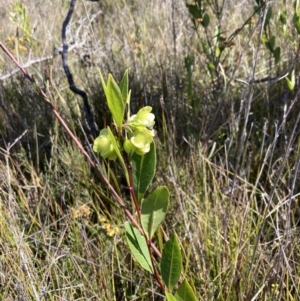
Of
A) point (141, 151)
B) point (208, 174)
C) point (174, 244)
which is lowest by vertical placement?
point (208, 174)

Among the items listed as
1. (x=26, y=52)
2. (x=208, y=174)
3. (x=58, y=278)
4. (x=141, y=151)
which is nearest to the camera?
(x=141, y=151)

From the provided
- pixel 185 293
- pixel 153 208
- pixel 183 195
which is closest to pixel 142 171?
pixel 153 208

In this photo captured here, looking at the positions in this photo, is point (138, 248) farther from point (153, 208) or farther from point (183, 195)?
point (183, 195)

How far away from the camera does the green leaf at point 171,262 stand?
77 cm

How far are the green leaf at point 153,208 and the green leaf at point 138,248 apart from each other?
0.10 ft

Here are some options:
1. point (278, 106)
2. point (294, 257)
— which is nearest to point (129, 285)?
point (294, 257)

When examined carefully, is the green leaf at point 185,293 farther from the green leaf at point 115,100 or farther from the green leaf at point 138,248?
the green leaf at point 115,100

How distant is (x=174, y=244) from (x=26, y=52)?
275 cm

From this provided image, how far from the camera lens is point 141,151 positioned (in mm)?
666

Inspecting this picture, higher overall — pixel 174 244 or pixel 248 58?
pixel 174 244

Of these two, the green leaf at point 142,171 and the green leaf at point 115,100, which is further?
the green leaf at point 142,171

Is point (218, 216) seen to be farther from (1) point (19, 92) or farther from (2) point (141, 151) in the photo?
(1) point (19, 92)

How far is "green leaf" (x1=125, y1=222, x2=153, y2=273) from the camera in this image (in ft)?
2.57

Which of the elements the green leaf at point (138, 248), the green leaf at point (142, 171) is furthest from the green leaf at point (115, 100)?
the green leaf at point (138, 248)
